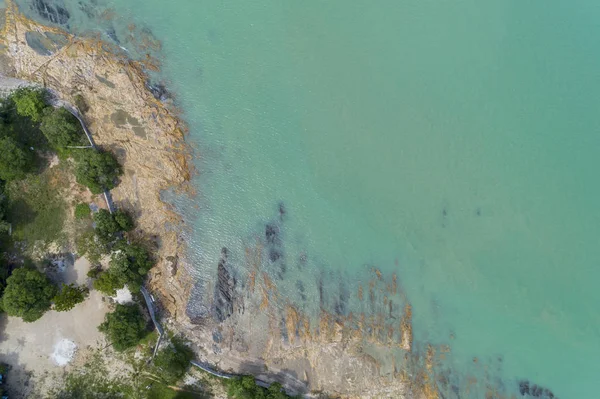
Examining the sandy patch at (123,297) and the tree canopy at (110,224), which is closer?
the tree canopy at (110,224)

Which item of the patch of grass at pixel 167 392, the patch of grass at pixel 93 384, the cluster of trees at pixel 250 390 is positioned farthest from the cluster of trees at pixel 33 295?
the cluster of trees at pixel 250 390

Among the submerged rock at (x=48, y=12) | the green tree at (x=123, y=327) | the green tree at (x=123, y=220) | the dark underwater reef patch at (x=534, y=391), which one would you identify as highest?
the submerged rock at (x=48, y=12)

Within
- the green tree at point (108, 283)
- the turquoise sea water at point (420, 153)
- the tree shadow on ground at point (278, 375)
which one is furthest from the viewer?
the tree shadow on ground at point (278, 375)

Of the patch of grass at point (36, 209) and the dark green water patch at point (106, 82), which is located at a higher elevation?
the dark green water patch at point (106, 82)

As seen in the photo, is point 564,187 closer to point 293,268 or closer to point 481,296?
point 481,296

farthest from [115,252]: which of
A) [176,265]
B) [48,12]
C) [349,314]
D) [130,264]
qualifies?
[48,12]

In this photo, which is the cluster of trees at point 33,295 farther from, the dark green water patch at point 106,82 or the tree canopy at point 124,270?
the dark green water patch at point 106,82
